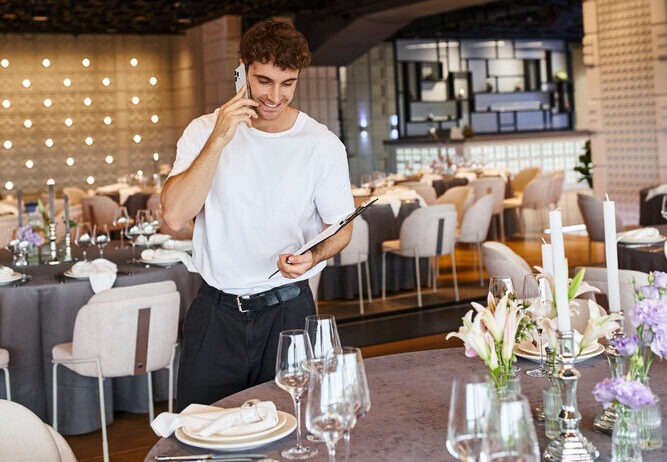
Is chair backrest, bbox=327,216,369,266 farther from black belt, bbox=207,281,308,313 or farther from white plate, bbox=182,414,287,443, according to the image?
white plate, bbox=182,414,287,443

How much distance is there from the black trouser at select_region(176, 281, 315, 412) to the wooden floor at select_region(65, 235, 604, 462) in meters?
A: 1.95

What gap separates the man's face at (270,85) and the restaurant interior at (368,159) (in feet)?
2.77

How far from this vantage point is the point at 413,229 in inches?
313

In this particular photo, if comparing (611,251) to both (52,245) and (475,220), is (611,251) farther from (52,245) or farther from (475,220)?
(475,220)

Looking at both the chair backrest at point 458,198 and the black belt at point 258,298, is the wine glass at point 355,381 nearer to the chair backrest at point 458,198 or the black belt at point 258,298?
the black belt at point 258,298

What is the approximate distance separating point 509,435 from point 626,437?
47 cm

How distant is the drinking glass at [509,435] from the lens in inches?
50.3

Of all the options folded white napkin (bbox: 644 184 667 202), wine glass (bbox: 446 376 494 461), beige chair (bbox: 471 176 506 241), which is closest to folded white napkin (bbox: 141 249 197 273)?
wine glass (bbox: 446 376 494 461)

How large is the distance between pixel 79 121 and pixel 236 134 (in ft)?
54.7

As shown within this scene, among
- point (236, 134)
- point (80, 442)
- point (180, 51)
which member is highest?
point (180, 51)

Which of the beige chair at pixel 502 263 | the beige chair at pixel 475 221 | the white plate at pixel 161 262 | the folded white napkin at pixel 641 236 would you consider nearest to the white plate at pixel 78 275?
the white plate at pixel 161 262

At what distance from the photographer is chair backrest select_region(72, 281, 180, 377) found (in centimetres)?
440

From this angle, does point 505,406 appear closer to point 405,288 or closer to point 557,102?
point 405,288

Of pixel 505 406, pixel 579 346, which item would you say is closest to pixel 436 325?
pixel 579 346
